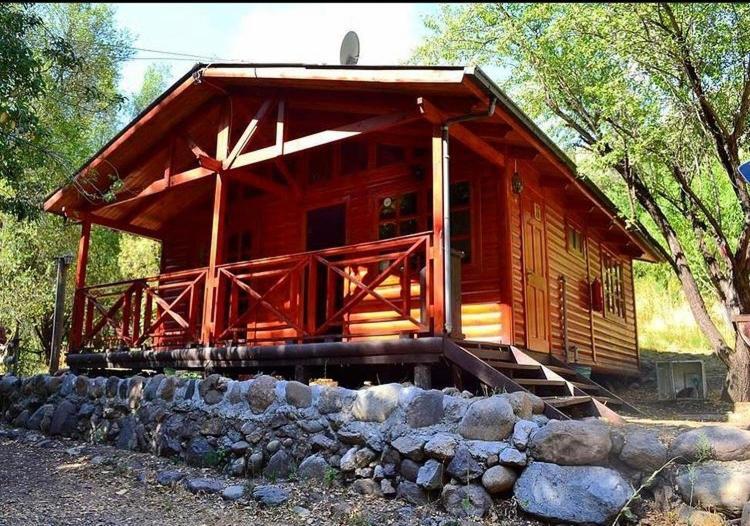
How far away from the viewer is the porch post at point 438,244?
19.4 feet

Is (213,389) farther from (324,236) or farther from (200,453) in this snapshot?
(324,236)

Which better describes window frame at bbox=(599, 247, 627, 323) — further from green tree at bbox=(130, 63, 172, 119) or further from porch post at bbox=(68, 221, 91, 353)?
green tree at bbox=(130, 63, 172, 119)

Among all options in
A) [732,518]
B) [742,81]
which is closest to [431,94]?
[732,518]

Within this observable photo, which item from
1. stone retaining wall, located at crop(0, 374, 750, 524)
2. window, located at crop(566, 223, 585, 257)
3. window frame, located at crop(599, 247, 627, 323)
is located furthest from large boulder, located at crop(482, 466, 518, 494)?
window frame, located at crop(599, 247, 627, 323)

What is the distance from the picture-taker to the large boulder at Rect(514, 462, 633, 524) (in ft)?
13.5

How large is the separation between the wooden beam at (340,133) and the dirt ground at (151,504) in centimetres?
371

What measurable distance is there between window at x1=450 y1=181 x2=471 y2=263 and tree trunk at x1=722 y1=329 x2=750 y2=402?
14.9 ft

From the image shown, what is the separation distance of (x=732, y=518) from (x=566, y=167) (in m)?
5.30

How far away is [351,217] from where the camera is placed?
873 centimetres

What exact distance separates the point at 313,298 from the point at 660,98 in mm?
6339

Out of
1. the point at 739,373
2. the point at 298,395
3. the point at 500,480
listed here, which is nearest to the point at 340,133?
the point at 298,395

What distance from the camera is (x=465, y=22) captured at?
13.0 m

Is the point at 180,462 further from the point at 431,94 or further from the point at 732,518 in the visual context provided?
the point at 732,518

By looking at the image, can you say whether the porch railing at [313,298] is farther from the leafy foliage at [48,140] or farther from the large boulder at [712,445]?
the large boulder at [712,445]
